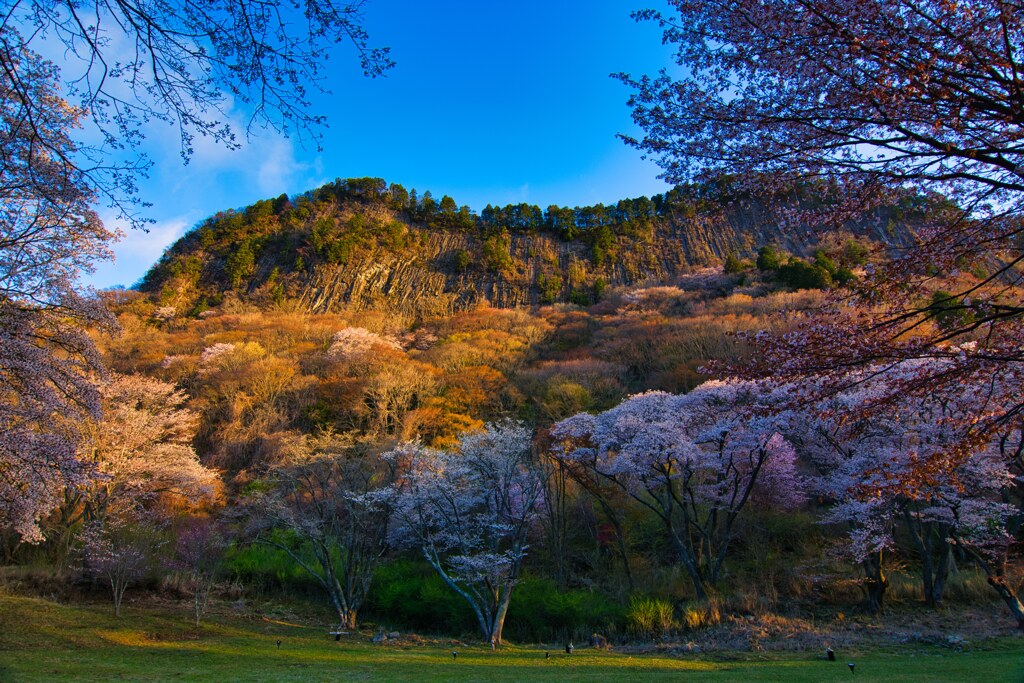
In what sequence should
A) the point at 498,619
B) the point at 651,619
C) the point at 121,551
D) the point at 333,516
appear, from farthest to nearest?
the point at 333,516 < the point at 121,551 < the point at 651,619 < the point at 498,619

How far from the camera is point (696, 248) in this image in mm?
60312

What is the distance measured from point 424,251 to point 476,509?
49558 mm

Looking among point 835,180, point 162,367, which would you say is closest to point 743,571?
point 835,180

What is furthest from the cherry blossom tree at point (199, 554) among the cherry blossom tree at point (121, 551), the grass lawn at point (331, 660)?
the grass lawn at point (331, 660)

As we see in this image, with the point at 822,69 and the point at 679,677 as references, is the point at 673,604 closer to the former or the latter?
the point at 679,677

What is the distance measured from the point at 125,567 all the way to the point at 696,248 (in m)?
58.7

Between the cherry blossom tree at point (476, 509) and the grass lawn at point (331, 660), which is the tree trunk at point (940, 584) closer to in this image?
the grass lawn at point (331, 660)

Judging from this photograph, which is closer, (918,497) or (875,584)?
(918,497)

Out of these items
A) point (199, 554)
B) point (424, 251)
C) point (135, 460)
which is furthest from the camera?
point (424, 251)

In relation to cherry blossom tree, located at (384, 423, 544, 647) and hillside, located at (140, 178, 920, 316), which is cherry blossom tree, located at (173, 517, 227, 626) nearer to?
cherry blossom tree, located at (384, 423, 544, 647)

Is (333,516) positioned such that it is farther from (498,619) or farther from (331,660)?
(331,660)

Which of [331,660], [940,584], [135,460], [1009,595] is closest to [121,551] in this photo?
[135,460]

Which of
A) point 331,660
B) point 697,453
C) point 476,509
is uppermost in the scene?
point 697,453

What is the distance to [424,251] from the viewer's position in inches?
2571
